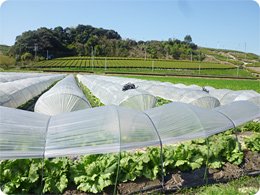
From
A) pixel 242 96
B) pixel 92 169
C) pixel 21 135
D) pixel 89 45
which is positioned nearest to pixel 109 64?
pixel 89 45

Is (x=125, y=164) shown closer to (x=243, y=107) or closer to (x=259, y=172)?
(x=259, y=172)

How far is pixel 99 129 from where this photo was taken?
533cm

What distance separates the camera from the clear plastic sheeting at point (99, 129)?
4801 mm

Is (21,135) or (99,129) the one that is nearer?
(21,135)

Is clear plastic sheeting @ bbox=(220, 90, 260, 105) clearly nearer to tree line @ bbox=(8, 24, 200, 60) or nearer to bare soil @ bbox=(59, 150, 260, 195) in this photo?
bare soil @ bbox=(59, 150, 260, 195)

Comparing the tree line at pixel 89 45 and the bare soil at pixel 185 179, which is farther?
the tree line at pixel 89 45

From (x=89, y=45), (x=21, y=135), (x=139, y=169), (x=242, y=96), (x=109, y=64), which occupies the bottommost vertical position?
(x=139, y=169)

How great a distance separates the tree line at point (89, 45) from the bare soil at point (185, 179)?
88.7 metres

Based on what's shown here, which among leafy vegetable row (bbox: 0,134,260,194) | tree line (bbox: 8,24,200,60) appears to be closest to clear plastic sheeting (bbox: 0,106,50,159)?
leafy vegetable row (bbox: 0,134,260,194)

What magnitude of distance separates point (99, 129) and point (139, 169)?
149 cm

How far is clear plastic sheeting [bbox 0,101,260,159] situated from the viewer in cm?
480

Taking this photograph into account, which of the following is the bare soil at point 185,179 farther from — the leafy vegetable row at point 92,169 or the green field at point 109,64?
the green field at point 109,64

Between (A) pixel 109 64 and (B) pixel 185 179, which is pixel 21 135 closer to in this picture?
(B) pixel 185 179

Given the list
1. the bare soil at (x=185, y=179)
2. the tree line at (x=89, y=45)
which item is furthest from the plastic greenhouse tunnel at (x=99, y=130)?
the tree line at (x=89, y=45)
